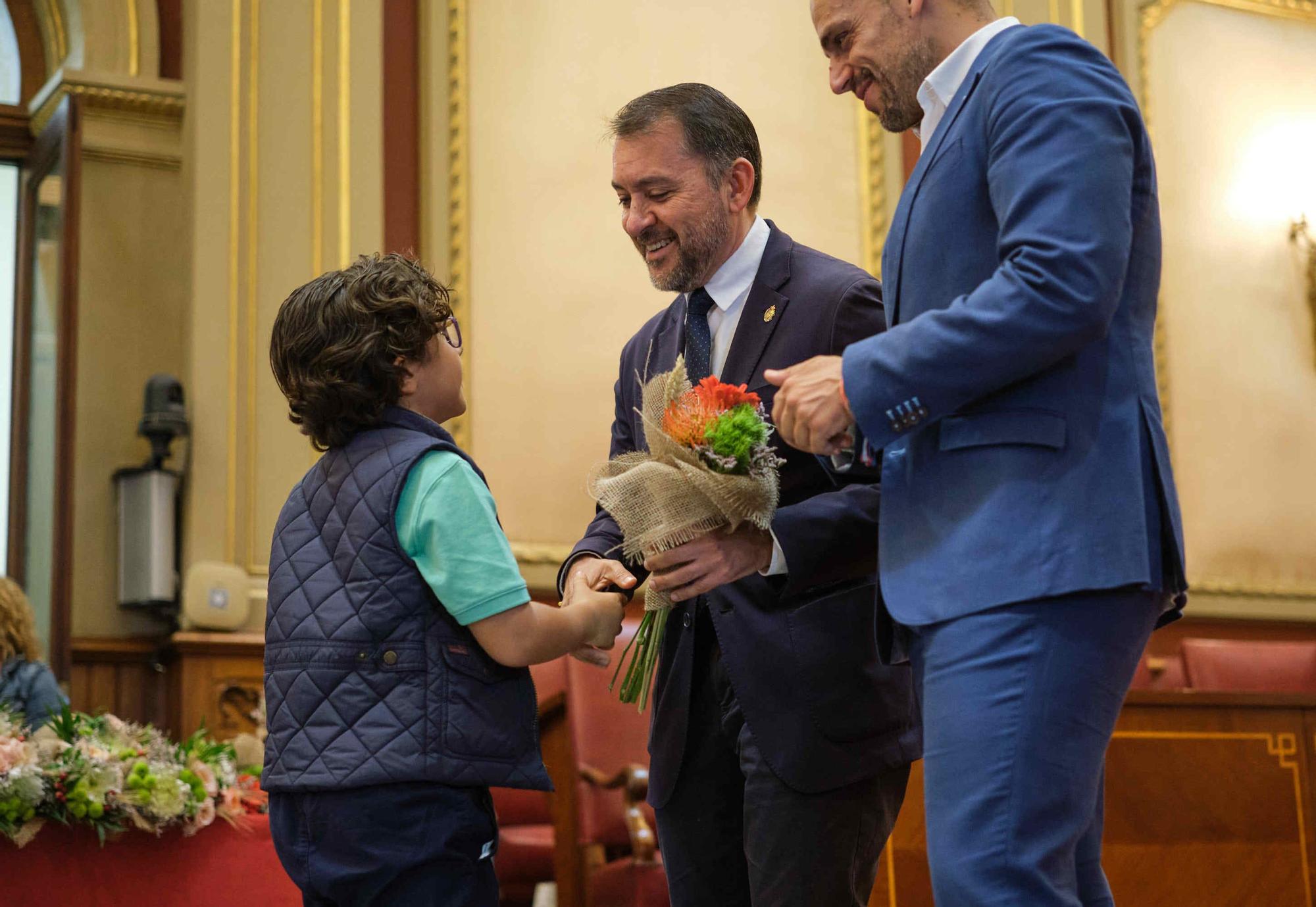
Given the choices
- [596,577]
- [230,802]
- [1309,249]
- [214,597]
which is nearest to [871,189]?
[1309,249]

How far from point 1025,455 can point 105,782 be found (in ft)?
7.27

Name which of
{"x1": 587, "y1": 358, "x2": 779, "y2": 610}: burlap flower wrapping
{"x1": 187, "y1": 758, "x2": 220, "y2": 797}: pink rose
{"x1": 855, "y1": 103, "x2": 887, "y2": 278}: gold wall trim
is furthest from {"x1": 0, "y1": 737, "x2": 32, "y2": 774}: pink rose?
{"x1": 855, "y1": 103, "x2": 887, "y2": 278}: gold wall trim

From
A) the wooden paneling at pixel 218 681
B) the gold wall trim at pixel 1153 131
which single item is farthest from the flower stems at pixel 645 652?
the gold wall trim at pixel 1153 131

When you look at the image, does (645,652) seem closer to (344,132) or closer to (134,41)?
(344,132)

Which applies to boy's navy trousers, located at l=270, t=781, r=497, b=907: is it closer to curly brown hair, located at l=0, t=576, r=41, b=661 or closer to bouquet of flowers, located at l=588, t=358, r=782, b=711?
bouquet of flowers, located at l=588, t=358, r=782, b=711

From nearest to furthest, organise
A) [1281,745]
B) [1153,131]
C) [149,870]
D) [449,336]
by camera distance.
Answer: [449,336], [149,870], [1281,745], [1153,131]

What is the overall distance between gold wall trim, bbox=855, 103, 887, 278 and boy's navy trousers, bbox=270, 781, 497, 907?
4604 millimetres

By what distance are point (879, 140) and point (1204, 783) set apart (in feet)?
10.5

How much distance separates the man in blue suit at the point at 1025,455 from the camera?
144 cm

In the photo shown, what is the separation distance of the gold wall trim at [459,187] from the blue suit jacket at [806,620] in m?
3.41

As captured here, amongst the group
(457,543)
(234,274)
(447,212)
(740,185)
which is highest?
(447,212)

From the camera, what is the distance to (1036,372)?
151cm

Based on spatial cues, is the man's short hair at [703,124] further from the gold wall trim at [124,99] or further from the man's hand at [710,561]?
the gold wall trim at [124,99]

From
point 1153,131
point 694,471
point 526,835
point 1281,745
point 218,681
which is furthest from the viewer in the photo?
point 1153,131
